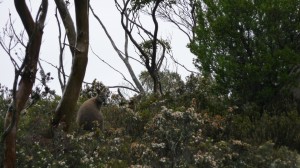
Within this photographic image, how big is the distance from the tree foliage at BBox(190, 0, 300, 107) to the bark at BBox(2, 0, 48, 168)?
462cm

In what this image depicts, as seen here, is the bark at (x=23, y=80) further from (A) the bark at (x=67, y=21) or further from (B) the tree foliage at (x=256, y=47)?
(B) the tree foliage at (x=256, y=47)

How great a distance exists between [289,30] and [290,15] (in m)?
0.34

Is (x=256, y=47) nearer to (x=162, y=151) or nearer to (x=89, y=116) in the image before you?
(x=89, y=116)

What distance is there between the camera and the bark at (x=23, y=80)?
27.1ft

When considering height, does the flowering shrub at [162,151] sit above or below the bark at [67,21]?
below

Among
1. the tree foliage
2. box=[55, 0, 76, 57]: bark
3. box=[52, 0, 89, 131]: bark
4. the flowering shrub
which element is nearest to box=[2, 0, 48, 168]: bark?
the flowering shrub

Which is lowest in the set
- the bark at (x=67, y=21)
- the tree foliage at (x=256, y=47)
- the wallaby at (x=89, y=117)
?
the wallaby at (x=89, y=117)

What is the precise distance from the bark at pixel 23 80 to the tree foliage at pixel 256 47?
4620 millimetres

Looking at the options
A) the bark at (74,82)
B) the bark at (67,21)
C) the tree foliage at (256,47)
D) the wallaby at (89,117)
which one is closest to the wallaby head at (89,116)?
the wallaby at (89,117)

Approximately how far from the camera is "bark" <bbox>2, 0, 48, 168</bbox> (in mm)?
8249

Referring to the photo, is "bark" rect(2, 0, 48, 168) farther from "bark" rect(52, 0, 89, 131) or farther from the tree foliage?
the tree foliage

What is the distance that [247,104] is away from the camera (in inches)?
504

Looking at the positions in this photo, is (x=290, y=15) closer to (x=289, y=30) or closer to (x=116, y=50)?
(x=289, y=30)

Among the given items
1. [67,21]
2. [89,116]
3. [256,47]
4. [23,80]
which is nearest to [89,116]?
[89,116]
